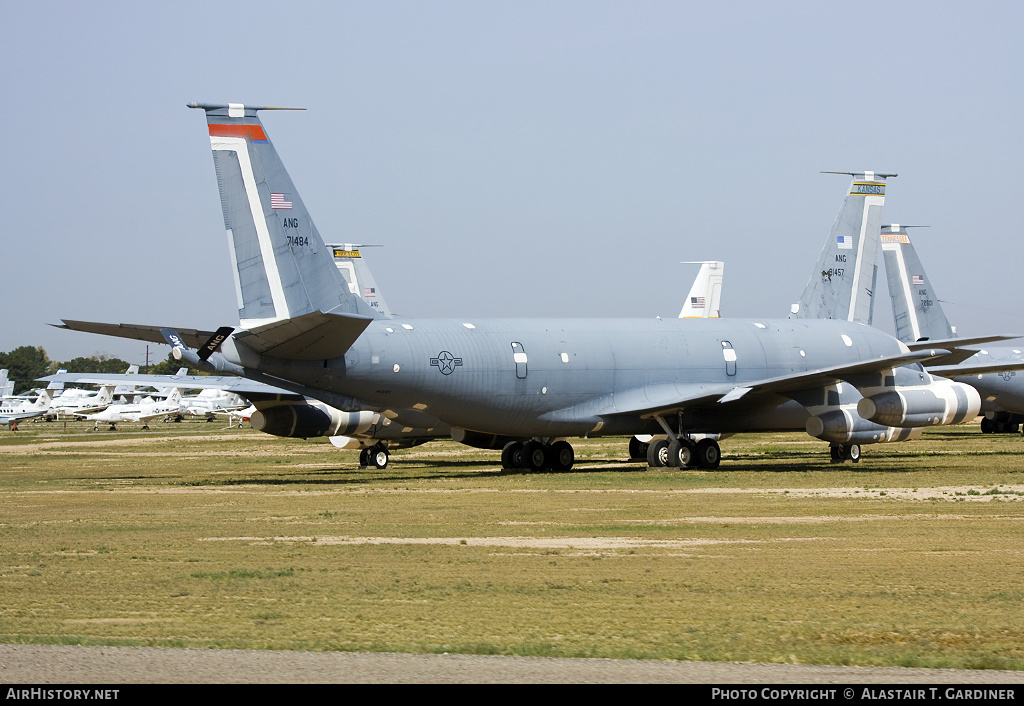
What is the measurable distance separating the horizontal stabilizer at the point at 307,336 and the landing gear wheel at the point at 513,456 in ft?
27.0

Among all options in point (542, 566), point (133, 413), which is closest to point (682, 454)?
point (542, 566)

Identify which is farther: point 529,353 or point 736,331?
point 736,331

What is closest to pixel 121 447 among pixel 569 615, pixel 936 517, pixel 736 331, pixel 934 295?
pixel 736 331

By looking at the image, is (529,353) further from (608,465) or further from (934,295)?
(934,295)

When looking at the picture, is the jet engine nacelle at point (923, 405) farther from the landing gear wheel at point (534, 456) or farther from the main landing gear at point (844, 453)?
the landing gear wheel at point (534, 456)

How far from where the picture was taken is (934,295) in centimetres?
5600

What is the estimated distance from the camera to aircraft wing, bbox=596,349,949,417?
102 feet

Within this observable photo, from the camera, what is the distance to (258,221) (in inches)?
1083

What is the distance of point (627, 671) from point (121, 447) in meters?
53.5

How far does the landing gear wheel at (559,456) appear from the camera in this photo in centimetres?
3484

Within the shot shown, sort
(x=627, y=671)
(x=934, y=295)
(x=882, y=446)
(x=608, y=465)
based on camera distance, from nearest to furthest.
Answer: (x=627, y=671) → (x=608, y=465) → (x=882, y=446) → (x=934, y=295)

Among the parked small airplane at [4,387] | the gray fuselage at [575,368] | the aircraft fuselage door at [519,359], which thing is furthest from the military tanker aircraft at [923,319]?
the parked small airplane at [4,387]

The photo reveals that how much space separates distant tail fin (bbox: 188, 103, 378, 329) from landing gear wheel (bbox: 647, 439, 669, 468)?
1038cm

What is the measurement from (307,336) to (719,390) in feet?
38.4
